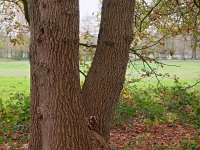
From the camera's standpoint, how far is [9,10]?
35.0ft

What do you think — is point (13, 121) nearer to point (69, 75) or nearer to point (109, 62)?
point (109, 62)

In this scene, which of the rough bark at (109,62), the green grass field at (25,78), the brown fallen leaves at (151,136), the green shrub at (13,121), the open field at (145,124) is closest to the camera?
the rough bark at (109,62)

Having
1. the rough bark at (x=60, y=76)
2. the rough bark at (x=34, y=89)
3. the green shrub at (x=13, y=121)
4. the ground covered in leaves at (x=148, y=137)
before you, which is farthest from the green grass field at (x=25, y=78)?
the rough bark at (x=60, y=76)

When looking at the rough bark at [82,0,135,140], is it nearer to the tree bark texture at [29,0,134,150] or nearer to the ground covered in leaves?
the tree bark texture at [29,0,134,150]

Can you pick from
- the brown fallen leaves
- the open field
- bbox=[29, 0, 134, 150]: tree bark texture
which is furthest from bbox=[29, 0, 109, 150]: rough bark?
the brown fallen leaves

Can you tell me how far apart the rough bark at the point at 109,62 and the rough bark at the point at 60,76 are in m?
0.40

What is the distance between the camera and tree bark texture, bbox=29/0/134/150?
10.4 ft

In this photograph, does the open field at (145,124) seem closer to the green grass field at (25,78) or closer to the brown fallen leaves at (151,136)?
the brown fallen leaves at (151,136)

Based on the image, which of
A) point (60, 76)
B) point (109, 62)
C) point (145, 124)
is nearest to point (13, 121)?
point (145, 124)

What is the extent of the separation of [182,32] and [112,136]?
5.12 m

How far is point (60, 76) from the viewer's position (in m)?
3.19

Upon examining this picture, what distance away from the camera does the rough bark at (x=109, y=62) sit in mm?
3723

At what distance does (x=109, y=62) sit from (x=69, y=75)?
2.13ft

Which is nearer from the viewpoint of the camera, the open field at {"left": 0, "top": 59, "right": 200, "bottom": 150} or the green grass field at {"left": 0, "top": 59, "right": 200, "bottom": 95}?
the open field at {"left": 0, "top": 59, "right": 200, "bottom": 150}
